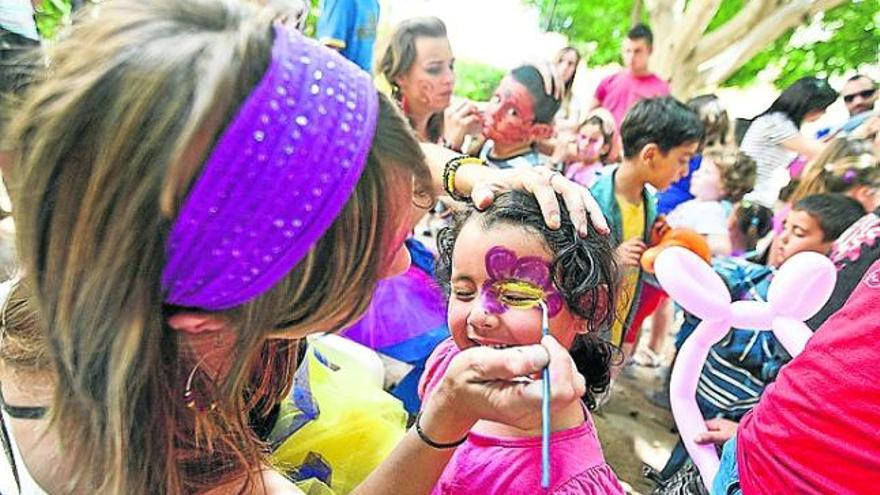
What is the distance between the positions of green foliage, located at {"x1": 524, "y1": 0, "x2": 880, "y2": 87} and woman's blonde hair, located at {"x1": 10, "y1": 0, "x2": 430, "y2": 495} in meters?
6.81

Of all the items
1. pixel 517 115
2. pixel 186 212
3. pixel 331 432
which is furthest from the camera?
pixel 517 115

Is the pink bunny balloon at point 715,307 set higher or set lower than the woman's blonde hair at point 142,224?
lower

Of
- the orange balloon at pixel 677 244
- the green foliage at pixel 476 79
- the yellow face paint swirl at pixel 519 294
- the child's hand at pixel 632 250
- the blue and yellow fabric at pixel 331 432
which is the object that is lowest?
the green foliage at pixel 476 79

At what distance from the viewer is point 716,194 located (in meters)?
3.53

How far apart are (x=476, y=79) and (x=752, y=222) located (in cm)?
804

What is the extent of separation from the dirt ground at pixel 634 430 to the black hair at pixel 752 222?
90cm

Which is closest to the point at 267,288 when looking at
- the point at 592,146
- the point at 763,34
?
the point at 592,146

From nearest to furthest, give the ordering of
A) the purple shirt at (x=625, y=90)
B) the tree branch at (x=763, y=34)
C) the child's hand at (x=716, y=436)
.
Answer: the child's hand at (x=716, y=436)
the purple shirt at (x=625, y=90)
the tree branch at (x=763, y=34)

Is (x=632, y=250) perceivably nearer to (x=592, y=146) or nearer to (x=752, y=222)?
(x=592, y=146)

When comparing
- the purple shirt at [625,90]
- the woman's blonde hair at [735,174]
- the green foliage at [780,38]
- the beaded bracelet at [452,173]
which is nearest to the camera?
the beaded bracelet at [452,173]

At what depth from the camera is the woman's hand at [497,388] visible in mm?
853

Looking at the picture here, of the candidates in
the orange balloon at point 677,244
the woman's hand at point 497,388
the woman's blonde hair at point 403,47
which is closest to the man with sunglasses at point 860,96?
the orange balloon at point 677,244

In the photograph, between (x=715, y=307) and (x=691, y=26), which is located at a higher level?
(x=691, y=26)

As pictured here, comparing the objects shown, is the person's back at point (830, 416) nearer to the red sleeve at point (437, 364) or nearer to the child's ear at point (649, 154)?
the red sleeve at point (437, 364)
